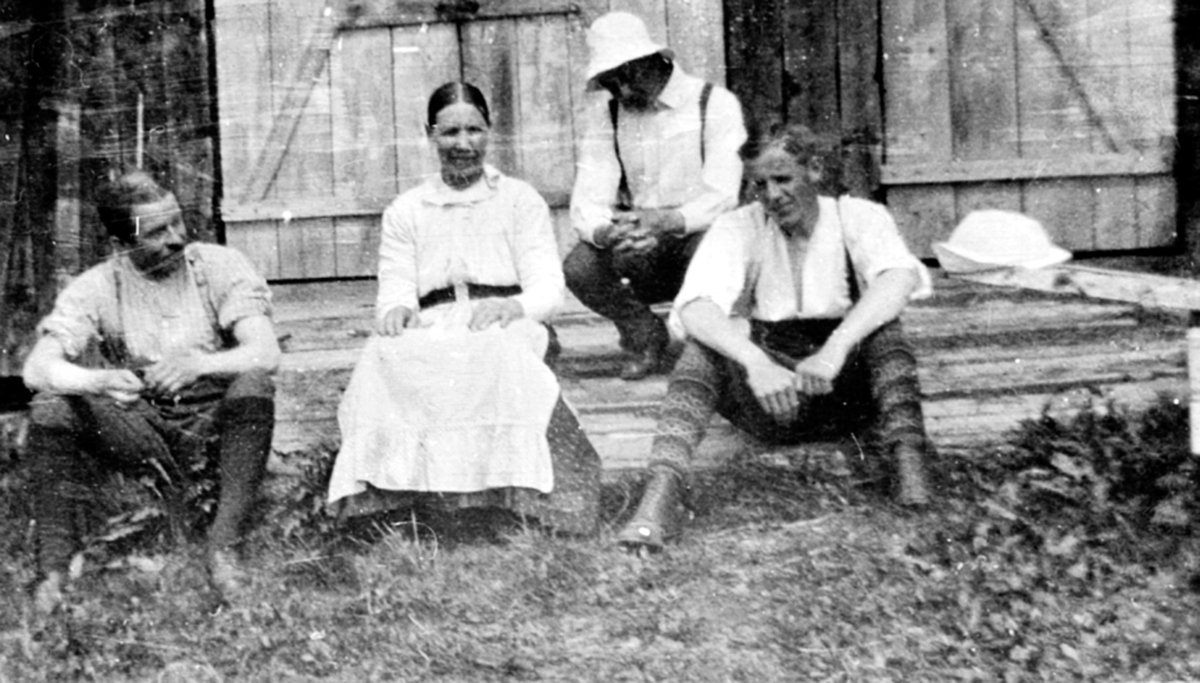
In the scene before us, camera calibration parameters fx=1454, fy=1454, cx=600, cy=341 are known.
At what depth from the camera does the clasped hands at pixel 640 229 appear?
4684 millimetres

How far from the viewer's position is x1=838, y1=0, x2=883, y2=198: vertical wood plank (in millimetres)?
5203

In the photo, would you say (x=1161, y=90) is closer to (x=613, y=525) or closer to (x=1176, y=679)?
(x=1176, y=679)

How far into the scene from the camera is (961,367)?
4504 mm

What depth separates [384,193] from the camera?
497cm

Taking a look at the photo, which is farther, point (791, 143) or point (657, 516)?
point (791, 143)

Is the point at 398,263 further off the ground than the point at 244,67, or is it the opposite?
the point at 244,67

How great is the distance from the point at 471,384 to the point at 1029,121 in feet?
7.28

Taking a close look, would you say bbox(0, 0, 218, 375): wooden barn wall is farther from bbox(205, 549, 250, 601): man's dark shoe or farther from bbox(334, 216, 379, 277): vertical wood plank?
bbox(205, 549, 250, 601): man's dark shoe

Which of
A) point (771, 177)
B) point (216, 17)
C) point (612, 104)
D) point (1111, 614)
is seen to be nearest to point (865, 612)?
point (1111, 614)

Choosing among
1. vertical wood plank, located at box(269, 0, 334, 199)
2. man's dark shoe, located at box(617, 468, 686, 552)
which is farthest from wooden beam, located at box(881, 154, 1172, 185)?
vertical wood plank, located at box(269, 0, 334, 199)

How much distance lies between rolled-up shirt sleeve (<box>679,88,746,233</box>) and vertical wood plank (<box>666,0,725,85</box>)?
13.0 inches

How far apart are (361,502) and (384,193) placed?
1.28 m

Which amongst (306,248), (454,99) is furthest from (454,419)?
(306,248)

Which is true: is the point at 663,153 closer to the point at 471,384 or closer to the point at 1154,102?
the point at 471,384
